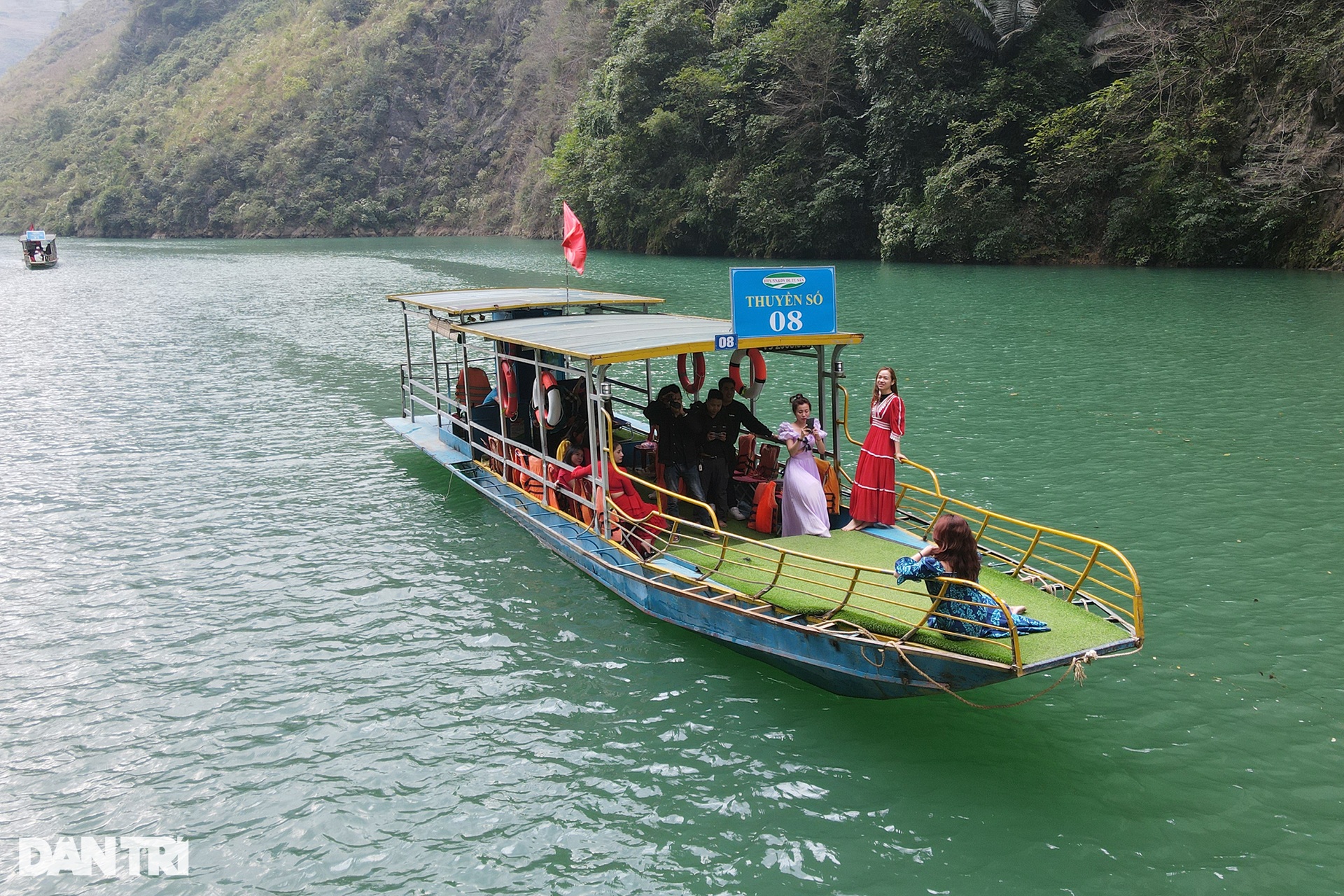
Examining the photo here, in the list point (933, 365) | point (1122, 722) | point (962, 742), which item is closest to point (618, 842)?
point (962, 742)

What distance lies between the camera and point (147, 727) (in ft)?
29.1

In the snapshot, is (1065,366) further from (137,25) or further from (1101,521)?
(137,25)

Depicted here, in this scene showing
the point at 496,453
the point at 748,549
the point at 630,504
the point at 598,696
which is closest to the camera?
the point at 598,696

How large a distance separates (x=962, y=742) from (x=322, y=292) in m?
44.7

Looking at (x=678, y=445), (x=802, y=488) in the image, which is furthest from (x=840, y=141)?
(x=802, y=488)

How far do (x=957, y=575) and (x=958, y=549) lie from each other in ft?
0.74

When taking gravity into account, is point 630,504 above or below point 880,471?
below

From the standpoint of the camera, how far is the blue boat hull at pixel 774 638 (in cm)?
734

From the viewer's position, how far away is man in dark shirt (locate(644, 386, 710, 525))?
1150cm

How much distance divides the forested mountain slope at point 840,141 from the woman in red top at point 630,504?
119ft

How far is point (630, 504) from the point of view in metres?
11.0

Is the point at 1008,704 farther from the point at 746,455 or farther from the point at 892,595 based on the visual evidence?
the point at 746,455

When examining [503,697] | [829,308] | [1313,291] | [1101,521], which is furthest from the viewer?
[1313,291]

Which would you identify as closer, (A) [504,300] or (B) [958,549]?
(B) [958,549]
